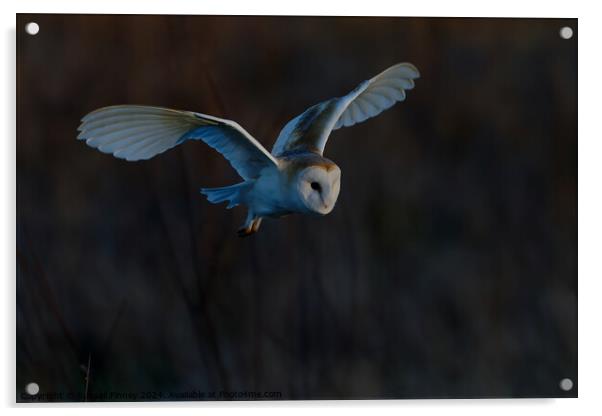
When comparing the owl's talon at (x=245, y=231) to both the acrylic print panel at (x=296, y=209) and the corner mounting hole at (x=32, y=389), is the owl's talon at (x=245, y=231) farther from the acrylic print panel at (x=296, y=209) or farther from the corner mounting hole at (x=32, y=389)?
the corner mounting hole at (x=32, y=389)

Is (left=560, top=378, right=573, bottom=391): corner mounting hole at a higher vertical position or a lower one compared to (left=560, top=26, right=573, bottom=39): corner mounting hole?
lower

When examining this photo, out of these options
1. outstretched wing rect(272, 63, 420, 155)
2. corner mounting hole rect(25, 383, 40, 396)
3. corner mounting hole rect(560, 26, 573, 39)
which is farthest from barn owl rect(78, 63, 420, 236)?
corner mounting hole rect(25, 383, 40, 396)

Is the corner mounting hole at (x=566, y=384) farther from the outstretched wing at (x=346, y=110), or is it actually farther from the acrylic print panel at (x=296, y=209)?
the outstretched wing at (x=346, y=110)

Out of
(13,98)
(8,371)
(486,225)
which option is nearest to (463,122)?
(486,225)

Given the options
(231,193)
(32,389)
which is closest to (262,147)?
(231,193)

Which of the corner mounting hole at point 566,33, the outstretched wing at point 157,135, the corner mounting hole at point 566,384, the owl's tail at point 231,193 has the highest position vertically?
the corner mounting hole at point 566,33

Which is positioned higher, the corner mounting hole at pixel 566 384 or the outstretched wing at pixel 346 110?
the outstretched wing at pixel 346 110

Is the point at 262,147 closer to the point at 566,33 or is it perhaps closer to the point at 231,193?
the point at 231,193

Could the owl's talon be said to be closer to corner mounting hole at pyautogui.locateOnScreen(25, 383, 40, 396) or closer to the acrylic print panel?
the acrylic print panel

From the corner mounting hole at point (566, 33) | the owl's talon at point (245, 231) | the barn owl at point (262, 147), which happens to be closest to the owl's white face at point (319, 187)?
the barn owl at point (262, 147)
